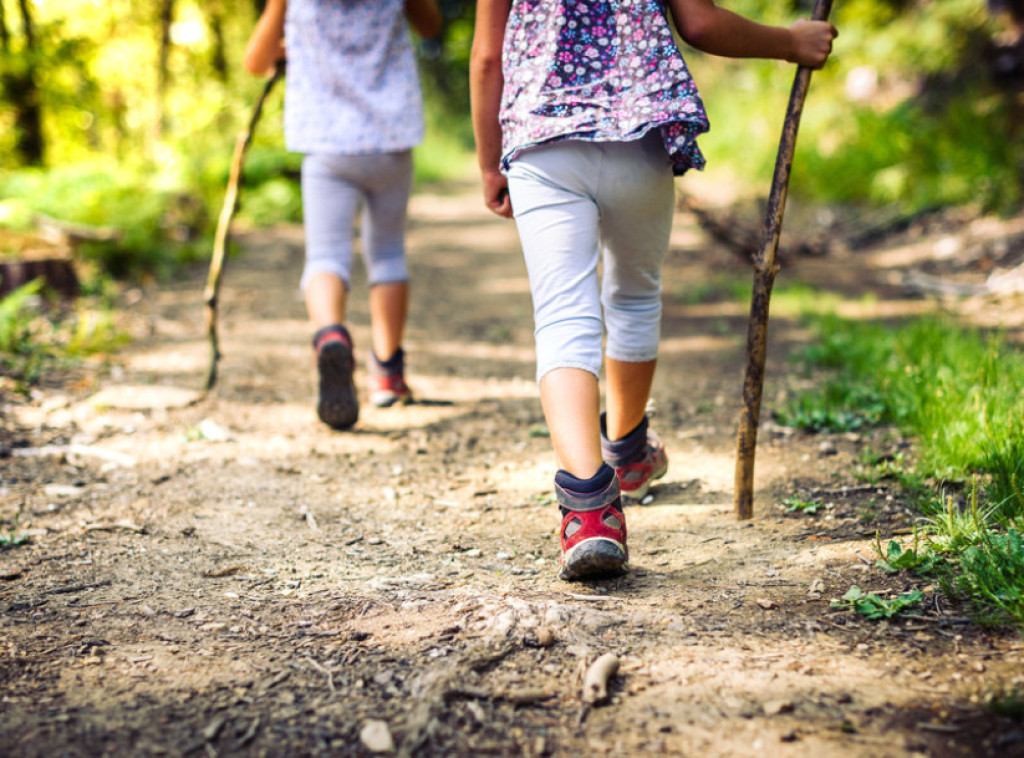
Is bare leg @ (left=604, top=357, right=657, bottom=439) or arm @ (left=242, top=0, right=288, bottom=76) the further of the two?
arm @ (left=242, top=0, right=288, bottom=76)

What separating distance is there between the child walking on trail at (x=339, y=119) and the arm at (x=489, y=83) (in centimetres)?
120

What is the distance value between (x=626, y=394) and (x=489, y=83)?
970 mm

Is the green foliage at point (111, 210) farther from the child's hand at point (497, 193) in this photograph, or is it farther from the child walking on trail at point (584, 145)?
the child walking on trail at point (584, 145)

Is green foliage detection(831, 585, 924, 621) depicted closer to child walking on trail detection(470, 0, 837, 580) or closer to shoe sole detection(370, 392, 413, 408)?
child walking on trail detection(470, 0, 837, 580)

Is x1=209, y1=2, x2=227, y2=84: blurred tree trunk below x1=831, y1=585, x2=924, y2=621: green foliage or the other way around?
the other way around

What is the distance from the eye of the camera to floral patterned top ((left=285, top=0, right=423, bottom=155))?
3.31 m

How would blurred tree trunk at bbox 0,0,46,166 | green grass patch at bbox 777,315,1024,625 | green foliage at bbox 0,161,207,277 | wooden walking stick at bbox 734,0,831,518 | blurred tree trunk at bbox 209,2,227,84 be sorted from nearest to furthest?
green grass patch at bbox 777,315,1024,625 → wooden walking stick at bbox 734,0,831,518 → green foliage at bbox 0,161,207,277 → blurred tree trunk at bbox 0,0,46,166 → blurred tree trunk at bbox 209,2,227,84

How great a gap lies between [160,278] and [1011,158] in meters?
6.43

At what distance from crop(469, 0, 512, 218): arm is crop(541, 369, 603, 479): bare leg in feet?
1.92

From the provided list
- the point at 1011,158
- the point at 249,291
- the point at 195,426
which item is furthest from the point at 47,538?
the point at 1011,158

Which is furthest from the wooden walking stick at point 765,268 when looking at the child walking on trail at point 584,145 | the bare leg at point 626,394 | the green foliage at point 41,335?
the green foliage at point 41,335

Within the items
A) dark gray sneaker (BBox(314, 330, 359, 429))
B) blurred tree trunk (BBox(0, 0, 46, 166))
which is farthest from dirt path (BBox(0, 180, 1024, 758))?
blurred tree trunk (BBox(0, 0, 46, 166))

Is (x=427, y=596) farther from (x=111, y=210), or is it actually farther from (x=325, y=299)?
(x=111, y=210)

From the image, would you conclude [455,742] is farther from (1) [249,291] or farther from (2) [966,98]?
(2) [966,98]
